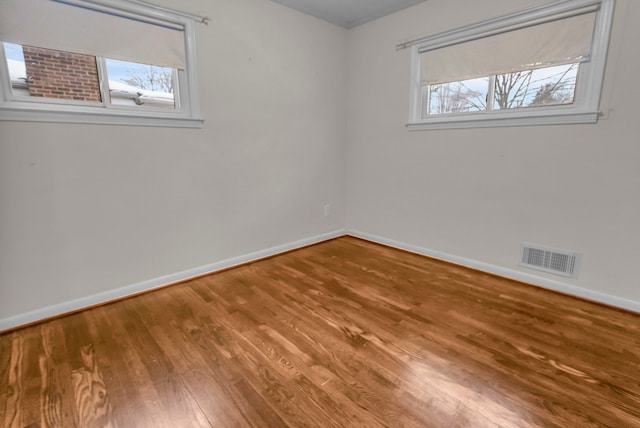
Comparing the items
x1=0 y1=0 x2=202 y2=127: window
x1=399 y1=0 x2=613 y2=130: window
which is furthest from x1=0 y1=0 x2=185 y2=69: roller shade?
x1=399 y1=0 x2=613 y2=130: window

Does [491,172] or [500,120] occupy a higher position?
[500,120]

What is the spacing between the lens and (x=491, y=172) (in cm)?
269

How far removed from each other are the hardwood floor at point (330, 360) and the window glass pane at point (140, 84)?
4.92 ft

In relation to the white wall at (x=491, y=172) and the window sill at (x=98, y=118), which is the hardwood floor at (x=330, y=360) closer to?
the white wall at (x=491, y=172)

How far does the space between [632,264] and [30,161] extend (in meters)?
4.05

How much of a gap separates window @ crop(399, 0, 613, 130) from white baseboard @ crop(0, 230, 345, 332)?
209cm

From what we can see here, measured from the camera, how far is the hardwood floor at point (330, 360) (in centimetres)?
133

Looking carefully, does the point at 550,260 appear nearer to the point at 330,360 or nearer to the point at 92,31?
the point at 330,360

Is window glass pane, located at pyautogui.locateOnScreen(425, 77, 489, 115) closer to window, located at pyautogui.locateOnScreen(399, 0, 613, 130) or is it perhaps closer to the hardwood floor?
window, located at pyautogui.locateOnScreen(399, 0, 613, 130)

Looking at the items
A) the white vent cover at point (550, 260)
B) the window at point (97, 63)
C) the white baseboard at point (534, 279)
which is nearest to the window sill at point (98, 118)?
the window at point (97, 63)

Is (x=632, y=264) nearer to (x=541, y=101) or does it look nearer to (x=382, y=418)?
(x=541, y=101)

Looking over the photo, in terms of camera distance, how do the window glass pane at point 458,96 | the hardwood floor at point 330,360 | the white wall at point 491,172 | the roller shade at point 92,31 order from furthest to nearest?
the window glass pane at point 458,96 → the white wall at point 491,172 → the roller shade at point 92,31 → the hardwood floor at point 330,360

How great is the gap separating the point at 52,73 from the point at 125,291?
158 centimetres

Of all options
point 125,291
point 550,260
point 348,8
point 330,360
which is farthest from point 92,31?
point 550,260
